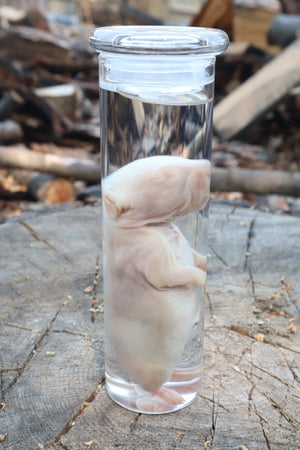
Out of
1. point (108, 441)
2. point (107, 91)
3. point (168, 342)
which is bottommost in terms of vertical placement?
point (108, 441)

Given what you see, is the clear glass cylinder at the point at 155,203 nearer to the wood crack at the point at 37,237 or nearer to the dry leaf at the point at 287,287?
the dry leaf at the point at 287,287

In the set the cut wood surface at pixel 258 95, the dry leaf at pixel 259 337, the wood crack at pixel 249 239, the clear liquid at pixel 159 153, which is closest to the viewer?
the clear liquid at pixel 159 153

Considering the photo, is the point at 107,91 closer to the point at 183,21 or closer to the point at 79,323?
the point at 79,323

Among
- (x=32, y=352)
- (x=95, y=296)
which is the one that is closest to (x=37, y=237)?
(x=95, y=296)

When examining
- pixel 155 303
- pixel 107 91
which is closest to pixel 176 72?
pixel 107 91

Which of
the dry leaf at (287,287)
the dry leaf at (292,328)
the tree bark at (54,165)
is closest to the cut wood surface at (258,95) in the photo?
the tree bark at (54,165)

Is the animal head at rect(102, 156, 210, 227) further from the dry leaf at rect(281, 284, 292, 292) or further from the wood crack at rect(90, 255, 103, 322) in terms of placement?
the dry leaf at rect(281, 284, 292, 292)

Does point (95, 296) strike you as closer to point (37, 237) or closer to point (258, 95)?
point (37, 237)
